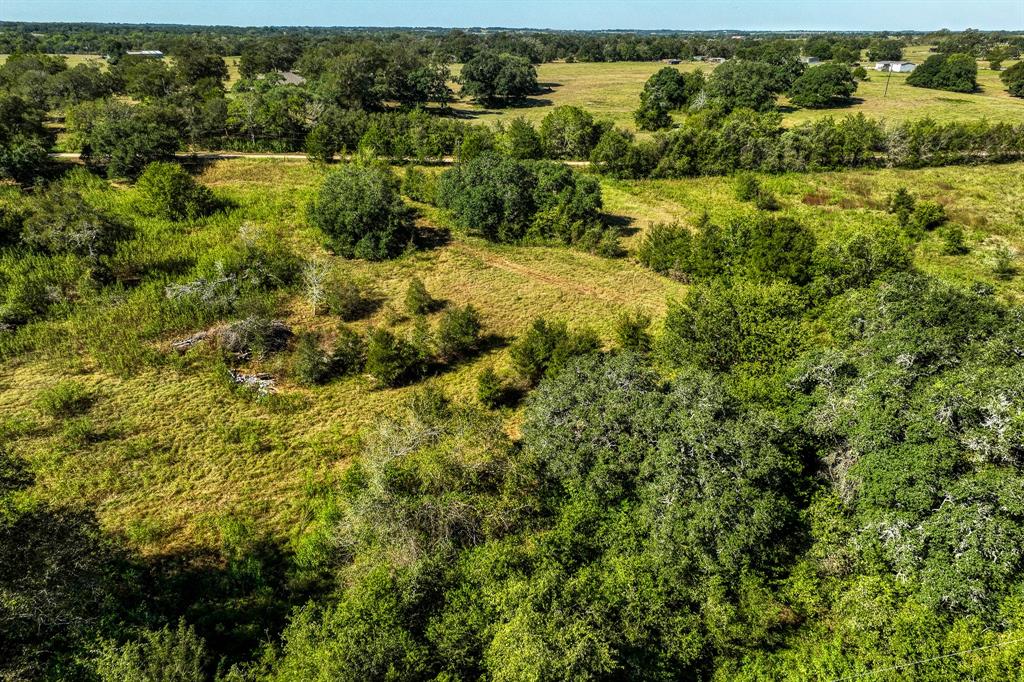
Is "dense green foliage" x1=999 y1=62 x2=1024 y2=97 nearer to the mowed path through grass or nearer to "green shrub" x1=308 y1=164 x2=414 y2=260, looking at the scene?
the mowed path through grass

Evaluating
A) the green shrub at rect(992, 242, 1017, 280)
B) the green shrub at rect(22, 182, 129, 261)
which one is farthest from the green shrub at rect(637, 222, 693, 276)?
the green shrub at rect(22, 182, 129, 261)

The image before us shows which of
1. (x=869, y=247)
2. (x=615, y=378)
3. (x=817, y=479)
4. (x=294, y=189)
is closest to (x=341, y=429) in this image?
(x=615, y=378)

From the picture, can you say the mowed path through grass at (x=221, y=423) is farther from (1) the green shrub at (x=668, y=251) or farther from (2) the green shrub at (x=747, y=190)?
(2) the green shrub at (x=747, y=190)

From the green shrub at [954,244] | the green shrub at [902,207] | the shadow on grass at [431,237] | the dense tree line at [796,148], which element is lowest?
the green shrub at [954,244]

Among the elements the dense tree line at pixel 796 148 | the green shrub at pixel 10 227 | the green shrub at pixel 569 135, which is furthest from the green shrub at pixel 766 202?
the green shrub at pixel 10 227

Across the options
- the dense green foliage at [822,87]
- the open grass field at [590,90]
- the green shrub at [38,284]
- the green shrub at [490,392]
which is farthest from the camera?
the open grass field at [590,90]

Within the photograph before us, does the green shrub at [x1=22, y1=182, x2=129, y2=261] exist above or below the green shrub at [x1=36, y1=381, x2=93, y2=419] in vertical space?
above
